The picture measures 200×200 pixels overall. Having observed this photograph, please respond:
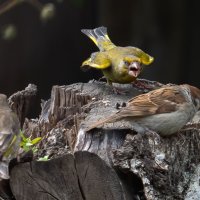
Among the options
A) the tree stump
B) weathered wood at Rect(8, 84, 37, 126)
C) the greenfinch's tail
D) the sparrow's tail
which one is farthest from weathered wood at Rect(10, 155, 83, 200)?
the greenfinch's tail

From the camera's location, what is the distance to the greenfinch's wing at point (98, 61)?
7.32 metres

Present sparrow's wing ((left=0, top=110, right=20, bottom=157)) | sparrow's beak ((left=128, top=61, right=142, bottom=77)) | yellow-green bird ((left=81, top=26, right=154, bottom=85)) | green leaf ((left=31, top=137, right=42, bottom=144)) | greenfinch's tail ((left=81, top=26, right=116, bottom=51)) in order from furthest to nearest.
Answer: greenfinch's tail ((left=81, top=26, right=116, bottom=51))
yellow-green bird ((left=81, top=26, right=154, bottom=85))
sparrow's beak ((left=128, top=61, right=142, bottom=77))
green leaf ((left=31, top=137, right=42, bottom=144))
sparrow's wing ((left=0, top=110, right=20, bottom=157))

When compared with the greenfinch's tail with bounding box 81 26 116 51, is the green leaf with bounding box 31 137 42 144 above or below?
below

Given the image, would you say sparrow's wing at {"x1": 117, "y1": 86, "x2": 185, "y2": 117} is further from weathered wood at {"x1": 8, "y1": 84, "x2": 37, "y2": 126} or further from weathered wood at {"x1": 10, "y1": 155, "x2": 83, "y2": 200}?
weathered wood at {"x1": 8, "y1": 84, "x2": 37, "y2": 126}

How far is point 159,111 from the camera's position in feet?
19.6

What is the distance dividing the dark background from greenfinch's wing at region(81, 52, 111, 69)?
2.20 meters

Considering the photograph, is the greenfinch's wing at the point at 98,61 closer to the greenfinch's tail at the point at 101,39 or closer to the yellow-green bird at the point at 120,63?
the yellow-green bird at the point at 120,63

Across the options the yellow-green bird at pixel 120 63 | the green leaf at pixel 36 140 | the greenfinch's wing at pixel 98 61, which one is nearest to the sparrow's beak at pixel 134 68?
the yellow-green bird at pixel 120 63

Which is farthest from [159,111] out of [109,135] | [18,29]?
[18,29]

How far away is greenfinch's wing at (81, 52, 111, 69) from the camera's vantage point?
7316mm

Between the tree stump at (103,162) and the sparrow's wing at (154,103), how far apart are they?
0.36 feet

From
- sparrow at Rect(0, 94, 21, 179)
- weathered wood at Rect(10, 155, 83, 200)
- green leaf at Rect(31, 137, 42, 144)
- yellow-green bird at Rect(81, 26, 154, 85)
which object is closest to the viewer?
weathered wood at Rect(10, 155, 83, 200)

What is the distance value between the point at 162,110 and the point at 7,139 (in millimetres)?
1098

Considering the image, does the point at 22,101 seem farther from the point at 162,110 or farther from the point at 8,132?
the point at 162,110
